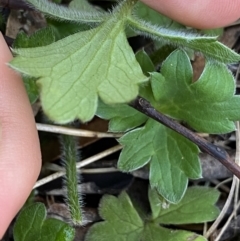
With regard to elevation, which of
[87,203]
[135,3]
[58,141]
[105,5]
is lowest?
[87,203]

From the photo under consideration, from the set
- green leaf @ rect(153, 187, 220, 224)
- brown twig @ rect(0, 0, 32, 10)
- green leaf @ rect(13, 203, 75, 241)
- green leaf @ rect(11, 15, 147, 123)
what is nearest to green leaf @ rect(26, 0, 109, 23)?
green leaf @ rect(11, 15, 147, 123)

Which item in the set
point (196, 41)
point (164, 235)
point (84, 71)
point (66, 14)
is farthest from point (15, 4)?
point (164, 235)

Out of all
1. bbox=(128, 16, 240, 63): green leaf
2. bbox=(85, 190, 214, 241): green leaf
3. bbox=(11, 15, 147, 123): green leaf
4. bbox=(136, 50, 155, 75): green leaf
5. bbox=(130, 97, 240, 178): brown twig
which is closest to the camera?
bbox=(11, 15, 147, 123): green leaf

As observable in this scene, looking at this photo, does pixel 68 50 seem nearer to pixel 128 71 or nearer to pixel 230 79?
pixel 128 71

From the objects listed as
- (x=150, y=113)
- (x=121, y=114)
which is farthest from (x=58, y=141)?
(x=150, y=113)

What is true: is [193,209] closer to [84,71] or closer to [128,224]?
[128,224]

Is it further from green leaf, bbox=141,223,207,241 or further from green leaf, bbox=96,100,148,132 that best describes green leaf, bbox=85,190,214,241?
green leaf, bbox=96,100,148,132
